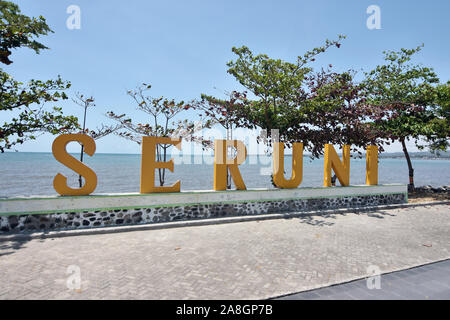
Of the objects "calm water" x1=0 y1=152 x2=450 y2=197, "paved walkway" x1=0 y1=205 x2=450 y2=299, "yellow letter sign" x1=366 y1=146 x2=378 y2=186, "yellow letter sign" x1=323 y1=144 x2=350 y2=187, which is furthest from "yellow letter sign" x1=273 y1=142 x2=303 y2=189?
"calm water" x1=0 y1=152 x2=450 y2=197

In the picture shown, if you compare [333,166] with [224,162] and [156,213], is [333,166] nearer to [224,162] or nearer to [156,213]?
[224,162]

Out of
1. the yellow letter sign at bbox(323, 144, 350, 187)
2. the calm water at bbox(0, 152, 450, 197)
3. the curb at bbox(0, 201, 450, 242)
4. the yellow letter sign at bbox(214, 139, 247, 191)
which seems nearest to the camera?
the curb at bbox(0, 201, 450, 242)

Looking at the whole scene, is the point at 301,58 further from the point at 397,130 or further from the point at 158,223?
the point at 158,223

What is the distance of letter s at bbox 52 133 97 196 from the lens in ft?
29.5

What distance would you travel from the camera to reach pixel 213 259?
650cm

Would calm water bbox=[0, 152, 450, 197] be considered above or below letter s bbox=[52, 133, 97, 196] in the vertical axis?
below

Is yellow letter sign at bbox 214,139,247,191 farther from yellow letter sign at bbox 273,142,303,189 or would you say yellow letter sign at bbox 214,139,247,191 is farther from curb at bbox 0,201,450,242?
yellow letter sign at bbox 273,142,303,189

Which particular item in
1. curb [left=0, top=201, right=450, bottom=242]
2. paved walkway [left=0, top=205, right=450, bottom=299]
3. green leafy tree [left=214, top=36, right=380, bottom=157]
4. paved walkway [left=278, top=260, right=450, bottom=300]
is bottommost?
paved walkway [left=278, top=260, right=450, bottom=300]

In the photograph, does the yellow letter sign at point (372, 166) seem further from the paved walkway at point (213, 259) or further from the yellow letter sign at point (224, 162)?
the yellow letter sign at point (224, 162)

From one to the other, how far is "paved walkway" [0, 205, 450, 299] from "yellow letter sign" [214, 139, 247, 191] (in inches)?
80.2

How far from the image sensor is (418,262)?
21.6 feet

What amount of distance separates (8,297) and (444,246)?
433 inches

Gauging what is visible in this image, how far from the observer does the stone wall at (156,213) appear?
843cm

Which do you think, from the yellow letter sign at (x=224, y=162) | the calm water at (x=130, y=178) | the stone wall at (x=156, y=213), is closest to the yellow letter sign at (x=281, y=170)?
the stone wall at (x=156, y=213)
